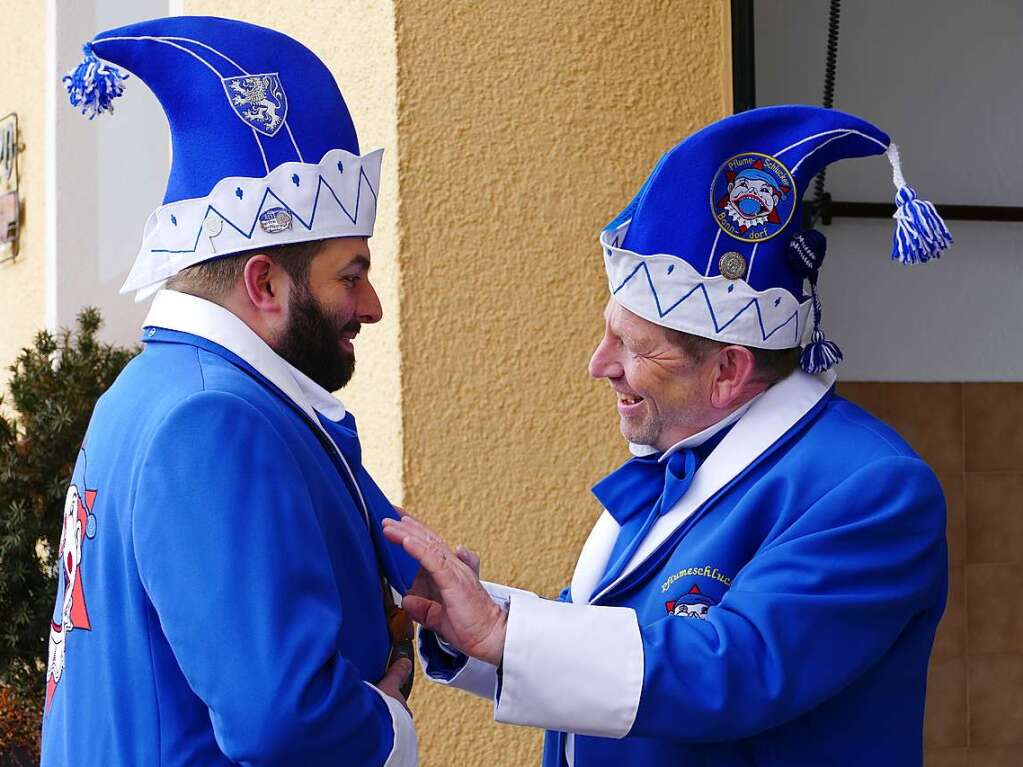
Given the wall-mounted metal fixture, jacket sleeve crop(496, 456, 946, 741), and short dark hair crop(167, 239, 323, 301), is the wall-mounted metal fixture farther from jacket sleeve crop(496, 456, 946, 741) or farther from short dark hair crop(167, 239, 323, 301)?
jacket sleeve crop(496, 456, 946, 741)

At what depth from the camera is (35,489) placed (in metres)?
4.41

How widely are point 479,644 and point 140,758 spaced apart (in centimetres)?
51

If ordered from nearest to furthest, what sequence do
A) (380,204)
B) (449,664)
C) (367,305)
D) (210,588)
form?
(210,588)
(367,305)
(449,664)
(380,204)

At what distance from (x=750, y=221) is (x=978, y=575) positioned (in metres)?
2.91

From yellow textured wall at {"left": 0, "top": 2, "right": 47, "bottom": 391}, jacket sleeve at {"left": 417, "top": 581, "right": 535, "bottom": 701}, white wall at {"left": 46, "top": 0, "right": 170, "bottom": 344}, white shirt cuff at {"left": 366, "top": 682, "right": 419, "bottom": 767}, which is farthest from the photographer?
yellow textured wall at {"left": 0, "top": 2, "right": 47, "bottom": 391}

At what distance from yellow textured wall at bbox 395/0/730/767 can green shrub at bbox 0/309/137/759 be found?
63.6 inches

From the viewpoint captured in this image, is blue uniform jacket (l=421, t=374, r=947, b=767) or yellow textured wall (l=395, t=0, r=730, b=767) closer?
blue uniform jacket (l=421, t=374, r=947, b=767)

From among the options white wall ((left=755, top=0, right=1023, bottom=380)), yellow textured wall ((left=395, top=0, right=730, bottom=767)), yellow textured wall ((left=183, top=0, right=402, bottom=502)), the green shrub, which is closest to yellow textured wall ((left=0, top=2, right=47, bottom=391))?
the green shrub

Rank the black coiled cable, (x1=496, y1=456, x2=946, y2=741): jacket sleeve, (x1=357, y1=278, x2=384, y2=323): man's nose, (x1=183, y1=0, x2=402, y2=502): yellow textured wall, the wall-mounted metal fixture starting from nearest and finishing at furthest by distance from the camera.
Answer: (x1=496, y1=456, x2=946, y2=741): jacket sleeve
(x1=357, y1=278, x2=384, y2=323): man's nose
(x1=183, y1=0, x2=402, y2=502): yellow textured wall
the black coiled cable
the wall-mounted metal fixture

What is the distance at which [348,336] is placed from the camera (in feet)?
6.86

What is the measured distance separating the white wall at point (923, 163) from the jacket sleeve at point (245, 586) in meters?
2.79

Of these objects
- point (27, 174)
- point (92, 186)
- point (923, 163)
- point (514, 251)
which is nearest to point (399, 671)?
point (514, 251)

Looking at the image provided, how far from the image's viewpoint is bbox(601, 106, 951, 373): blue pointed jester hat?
2250 mm

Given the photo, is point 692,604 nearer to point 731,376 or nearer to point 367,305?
point 731,376
